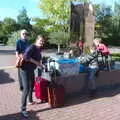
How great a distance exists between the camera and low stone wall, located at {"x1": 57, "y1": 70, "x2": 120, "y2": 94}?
31.3 feet

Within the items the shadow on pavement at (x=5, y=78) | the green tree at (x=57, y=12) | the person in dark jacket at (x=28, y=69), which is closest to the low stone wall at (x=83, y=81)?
the person in dark jacket at (x=28, y=69)

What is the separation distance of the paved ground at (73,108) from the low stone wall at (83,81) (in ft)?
0.89

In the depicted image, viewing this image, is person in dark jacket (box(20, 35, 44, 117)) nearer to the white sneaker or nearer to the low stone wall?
the white sneaker

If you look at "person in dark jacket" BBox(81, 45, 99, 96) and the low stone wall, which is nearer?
the low stone wall

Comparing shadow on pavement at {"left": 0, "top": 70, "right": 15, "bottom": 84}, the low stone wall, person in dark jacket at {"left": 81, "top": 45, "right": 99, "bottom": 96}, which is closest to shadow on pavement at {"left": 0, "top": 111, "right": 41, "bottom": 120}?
the low stone wall

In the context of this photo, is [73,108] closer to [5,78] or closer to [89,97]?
[89,97]

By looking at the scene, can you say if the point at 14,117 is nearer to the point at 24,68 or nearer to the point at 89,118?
the point at 24,68

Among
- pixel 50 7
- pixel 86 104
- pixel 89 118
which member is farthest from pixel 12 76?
pixel 50 7

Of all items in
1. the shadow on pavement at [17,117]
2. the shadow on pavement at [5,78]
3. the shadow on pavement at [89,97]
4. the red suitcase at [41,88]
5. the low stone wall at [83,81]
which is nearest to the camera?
the shadow on pavement at [17,117]

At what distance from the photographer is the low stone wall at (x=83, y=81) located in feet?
31.3

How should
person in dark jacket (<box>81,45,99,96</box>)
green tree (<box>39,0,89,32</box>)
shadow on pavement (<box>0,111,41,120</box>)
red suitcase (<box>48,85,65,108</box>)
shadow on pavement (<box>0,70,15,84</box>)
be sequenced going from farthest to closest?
green tree (<box>39,0,89,32</box>), shadow on pavement (<box>0,70,15,84</box>), person in dark jacket (<box>81,45,99,96</box>), red suitcase (<box>48,85,65,108</box>), shadow on pavement (<box>0,111,41,120</box>)

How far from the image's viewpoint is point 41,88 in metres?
8.73

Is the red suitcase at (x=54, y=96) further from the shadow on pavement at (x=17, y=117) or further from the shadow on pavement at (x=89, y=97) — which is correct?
the shadow on pavement at (x=17, y=117)

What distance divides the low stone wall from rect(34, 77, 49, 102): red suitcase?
610 mm
